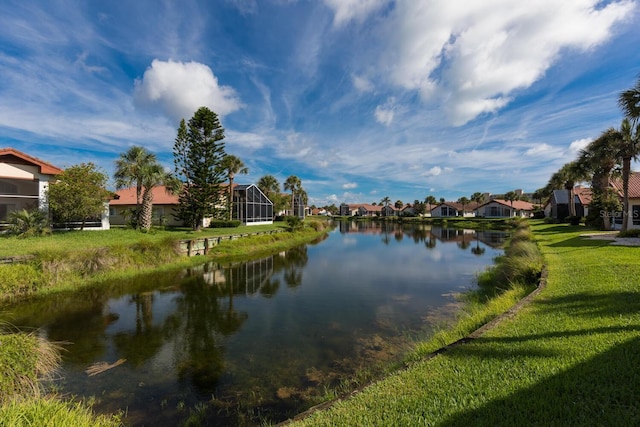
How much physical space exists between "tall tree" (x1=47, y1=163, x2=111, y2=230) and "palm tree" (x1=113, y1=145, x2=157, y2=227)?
2460 millimetres

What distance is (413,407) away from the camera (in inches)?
130

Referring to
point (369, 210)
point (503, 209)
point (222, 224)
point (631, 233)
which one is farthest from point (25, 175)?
point (369, 210)

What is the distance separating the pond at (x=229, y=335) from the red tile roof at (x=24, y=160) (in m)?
13.2

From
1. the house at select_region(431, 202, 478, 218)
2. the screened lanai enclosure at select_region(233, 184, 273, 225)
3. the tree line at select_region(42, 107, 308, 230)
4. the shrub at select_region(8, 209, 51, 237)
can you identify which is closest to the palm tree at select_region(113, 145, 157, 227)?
the tree line at select_region(42, 107, 308, 230)

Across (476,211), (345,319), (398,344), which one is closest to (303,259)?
(345,319)

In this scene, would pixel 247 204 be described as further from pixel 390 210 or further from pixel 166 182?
pixel 390 210

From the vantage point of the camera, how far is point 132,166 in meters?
23.3

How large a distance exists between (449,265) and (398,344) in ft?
41.3

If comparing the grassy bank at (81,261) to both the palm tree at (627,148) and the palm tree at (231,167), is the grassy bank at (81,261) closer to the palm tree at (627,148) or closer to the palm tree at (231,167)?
the palm tree at (231,167)

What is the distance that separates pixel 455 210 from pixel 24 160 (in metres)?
86.7

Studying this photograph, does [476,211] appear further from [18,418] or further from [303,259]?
[18,418]

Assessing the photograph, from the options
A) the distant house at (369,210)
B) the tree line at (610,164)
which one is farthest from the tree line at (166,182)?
the distant house at (369,210)

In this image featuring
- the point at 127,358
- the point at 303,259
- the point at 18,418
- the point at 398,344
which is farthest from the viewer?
the point at 303,259

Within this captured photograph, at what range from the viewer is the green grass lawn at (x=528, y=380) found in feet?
9.68
